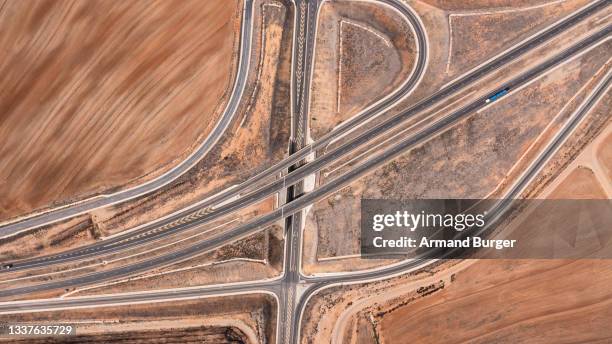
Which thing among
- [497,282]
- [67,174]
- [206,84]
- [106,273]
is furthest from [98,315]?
[497,282]

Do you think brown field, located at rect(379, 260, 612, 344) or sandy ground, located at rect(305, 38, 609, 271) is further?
sandy ground, located at rect(305, 38, 609, 271)

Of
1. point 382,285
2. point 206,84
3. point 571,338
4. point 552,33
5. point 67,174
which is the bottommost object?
point 571,338

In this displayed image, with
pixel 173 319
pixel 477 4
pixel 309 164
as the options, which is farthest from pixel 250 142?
pixel 477 4

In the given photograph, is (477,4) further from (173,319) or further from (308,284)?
(173,319)

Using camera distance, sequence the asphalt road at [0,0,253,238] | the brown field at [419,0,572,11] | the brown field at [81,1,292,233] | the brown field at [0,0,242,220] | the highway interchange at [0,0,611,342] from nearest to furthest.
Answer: the brown field at [0,0,242,220] < the asphalt road at [0,0,253,238] < the brown field at [81,1,292,233] < the highway interchange at [0,0,611,342] < the brown field at [419,0,572,11]

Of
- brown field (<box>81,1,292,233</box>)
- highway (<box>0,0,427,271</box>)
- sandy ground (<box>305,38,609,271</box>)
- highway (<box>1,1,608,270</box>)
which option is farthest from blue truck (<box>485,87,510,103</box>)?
brown field (<box>81,1,292,233</box>)

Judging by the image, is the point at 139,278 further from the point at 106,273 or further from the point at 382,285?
the point at 382,285

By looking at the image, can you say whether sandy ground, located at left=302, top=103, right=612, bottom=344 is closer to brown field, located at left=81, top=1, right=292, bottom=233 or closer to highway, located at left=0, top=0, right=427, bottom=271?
highway, located at left=0, top=0, right=427, bottom=271

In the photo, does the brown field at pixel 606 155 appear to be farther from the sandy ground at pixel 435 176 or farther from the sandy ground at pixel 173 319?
the sandy ground at pixel 173 319
